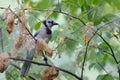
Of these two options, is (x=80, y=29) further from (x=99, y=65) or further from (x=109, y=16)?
(x=99, y=65)

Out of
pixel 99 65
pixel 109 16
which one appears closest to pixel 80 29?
pixel 109 16

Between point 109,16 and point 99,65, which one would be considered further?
point 99,65

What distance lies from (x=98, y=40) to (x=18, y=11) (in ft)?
2.10

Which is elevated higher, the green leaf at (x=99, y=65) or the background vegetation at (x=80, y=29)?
the background vegetation at (x=80, y=29)

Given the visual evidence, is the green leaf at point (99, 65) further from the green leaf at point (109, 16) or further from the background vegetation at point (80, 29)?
the green leaf at point (109, 16)

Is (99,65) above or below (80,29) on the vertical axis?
below

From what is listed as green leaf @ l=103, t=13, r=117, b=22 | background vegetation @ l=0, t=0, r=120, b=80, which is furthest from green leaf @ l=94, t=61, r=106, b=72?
green leaf @ l=103, t=13, r=117, b=22

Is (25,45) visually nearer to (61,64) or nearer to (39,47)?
(39,47)

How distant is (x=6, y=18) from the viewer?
1.30 m

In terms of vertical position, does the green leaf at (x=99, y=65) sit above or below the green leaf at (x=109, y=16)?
below

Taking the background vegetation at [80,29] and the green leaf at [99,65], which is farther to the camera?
the green leaf at [99,65]

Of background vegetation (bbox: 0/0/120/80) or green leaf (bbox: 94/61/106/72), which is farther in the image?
green leaf (bbox: 94/61/106/72)

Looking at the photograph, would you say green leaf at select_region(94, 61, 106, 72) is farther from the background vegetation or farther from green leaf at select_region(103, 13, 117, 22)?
green leaf at select_region(103, 13, 117, 22)

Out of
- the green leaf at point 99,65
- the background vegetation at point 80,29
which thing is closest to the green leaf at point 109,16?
the background vegetation at point 80,29
